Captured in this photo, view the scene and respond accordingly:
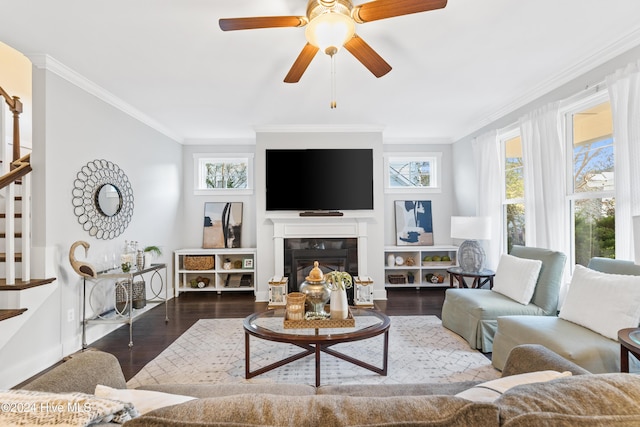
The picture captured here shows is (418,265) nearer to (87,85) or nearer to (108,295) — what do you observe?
(108,295)

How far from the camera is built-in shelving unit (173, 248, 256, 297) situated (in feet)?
16.8

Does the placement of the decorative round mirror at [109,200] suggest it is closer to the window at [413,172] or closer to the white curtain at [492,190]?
the window at [413,172]

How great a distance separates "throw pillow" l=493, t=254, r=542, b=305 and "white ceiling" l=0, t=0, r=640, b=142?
181 centimetres

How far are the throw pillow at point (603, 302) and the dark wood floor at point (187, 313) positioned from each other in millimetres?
1800

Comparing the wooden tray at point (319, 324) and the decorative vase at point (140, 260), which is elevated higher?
the decorative vase at point (140, 260)

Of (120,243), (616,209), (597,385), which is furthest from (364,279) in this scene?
(597,385)

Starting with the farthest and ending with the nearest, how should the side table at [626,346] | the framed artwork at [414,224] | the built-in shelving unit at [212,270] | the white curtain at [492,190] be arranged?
the framed artwork at [414,224] < the built-in shelving unit at [212,270] < the white curtain at [492,190] < the side table at [626,346]

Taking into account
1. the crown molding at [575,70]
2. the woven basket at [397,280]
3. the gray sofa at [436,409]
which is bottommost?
the woven basket at [397,280]

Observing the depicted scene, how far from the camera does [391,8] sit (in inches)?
66.8

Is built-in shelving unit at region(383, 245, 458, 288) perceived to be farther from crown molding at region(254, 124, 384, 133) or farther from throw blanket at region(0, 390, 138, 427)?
throw blanket at region(0, 390, 138, 427)

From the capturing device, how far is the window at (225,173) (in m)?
5.57

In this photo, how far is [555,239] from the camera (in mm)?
3172

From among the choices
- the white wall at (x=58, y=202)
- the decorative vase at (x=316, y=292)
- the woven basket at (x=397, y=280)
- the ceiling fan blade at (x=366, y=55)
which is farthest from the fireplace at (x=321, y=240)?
the ceiling fan blade at (x=366, y=55)

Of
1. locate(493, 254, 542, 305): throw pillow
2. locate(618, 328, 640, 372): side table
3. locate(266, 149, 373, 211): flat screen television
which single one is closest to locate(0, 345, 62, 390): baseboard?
locate(266, 149, 373, 211): flat screen television
